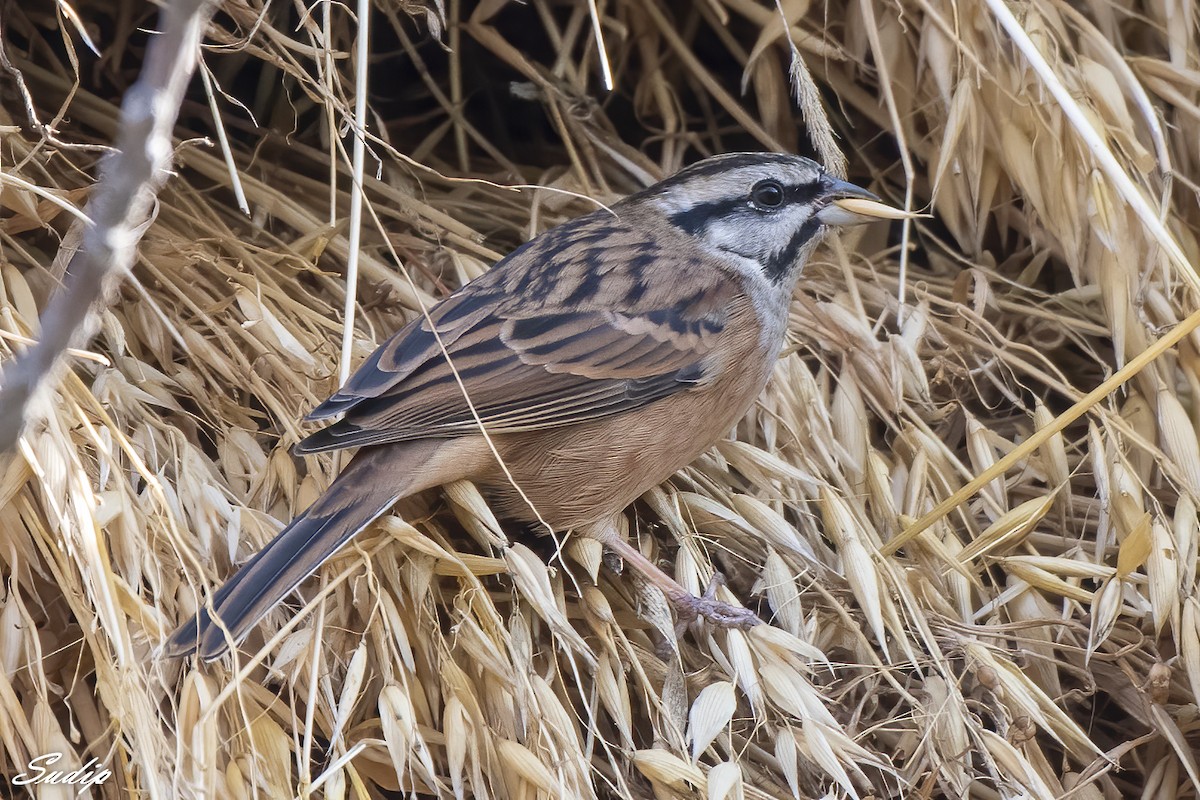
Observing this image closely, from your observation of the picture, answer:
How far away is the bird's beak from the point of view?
77.2 inches

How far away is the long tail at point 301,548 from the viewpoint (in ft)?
4.17

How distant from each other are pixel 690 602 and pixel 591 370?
408mm

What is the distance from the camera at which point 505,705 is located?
53.0 inches

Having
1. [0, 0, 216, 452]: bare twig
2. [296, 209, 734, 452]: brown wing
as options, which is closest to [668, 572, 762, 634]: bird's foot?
[296, 209, 734, 452]: brown wing

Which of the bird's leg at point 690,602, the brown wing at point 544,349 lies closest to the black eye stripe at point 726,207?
the brown wing at point 544,349

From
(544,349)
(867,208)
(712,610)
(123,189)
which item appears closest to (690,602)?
(712,610)

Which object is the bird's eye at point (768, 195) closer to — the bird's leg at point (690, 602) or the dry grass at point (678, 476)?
the dry grass at point (678, 476)

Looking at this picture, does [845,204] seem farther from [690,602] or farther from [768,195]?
[690,602]

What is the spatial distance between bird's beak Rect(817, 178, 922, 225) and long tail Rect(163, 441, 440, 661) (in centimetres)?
83

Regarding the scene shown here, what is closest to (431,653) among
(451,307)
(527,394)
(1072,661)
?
(527,394)

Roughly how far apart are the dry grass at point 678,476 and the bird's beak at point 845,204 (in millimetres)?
91

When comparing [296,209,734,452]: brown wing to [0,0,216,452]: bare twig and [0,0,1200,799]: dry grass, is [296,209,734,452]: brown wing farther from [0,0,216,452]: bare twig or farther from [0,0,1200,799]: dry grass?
[0,0,216,452]: bare twig

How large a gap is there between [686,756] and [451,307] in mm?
817

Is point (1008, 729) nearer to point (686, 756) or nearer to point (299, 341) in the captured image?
point (686, 756)
